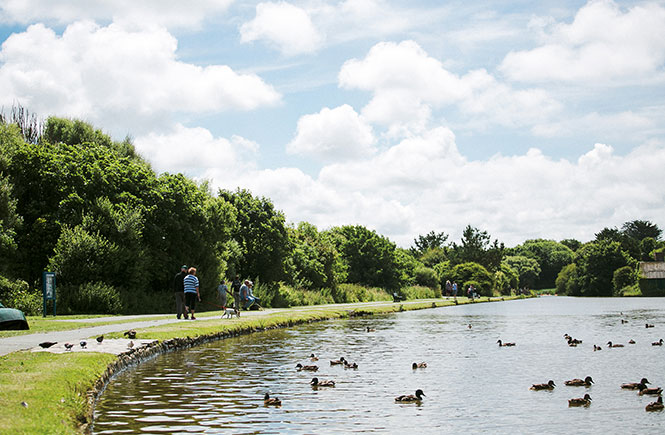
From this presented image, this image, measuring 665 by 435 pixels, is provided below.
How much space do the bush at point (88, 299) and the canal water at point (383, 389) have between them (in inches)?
417

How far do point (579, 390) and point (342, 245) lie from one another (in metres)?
63.6

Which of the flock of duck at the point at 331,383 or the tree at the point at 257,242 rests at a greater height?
the tree at the point at 257,242

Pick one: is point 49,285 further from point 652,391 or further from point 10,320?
point 652,391

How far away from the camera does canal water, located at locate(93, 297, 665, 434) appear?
12.5m

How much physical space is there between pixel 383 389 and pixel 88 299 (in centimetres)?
2290

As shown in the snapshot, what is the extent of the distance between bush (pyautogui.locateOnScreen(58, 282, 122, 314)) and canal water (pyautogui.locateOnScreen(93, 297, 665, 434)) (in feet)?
34.8

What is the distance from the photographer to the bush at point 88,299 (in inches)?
1369

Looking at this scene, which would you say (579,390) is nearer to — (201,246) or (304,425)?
(304,425)

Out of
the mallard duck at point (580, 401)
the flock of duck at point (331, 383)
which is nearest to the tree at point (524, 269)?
the flock of duck at point (331, 383)

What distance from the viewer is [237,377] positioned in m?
17.8

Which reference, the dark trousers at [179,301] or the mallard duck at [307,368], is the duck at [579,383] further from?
the dark trousers at [179,301]

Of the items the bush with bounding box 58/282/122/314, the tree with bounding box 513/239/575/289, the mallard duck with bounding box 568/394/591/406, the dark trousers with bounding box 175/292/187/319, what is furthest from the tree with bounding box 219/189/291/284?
the tree with bounding box 513/239/575/289

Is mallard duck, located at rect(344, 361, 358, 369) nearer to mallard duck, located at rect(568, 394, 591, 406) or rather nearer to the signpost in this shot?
mallard duck, located at rect(568, 394, 591, 406)

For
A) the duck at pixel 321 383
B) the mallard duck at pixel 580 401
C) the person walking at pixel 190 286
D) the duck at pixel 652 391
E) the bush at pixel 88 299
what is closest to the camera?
the mallard duck at pixel 580 401
